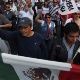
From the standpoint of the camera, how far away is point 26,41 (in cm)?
471

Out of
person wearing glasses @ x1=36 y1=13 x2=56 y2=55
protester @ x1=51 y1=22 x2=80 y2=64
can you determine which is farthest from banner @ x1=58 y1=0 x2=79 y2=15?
protester @ x1=51 y1=22 x2=80 y2=64

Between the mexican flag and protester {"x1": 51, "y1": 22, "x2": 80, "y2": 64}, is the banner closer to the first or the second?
protester {"x1": 51, "y1": 22, "x2": 80, "y2": 64}

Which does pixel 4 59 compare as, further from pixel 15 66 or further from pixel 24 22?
pixel 24 22

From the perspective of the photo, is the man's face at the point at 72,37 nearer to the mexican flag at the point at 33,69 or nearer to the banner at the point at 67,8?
the mexican flag at the point at 33,69

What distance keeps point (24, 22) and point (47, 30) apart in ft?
18.2

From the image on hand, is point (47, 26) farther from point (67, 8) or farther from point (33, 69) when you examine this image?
point (33, 69)

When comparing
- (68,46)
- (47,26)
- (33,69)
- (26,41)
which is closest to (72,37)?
(68,46)

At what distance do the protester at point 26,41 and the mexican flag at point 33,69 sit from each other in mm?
747

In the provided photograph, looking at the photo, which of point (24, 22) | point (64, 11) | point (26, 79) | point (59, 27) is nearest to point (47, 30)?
point (59, 27)

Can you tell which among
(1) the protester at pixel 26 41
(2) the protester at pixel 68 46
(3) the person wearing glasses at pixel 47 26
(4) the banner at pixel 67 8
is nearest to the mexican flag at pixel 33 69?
(2) the protester at pixel 68 46

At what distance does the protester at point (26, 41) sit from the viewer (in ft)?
15.3

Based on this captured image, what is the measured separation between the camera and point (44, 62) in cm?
372

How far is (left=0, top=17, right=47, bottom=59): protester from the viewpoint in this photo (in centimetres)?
466

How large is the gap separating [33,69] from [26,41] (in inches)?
36.4
